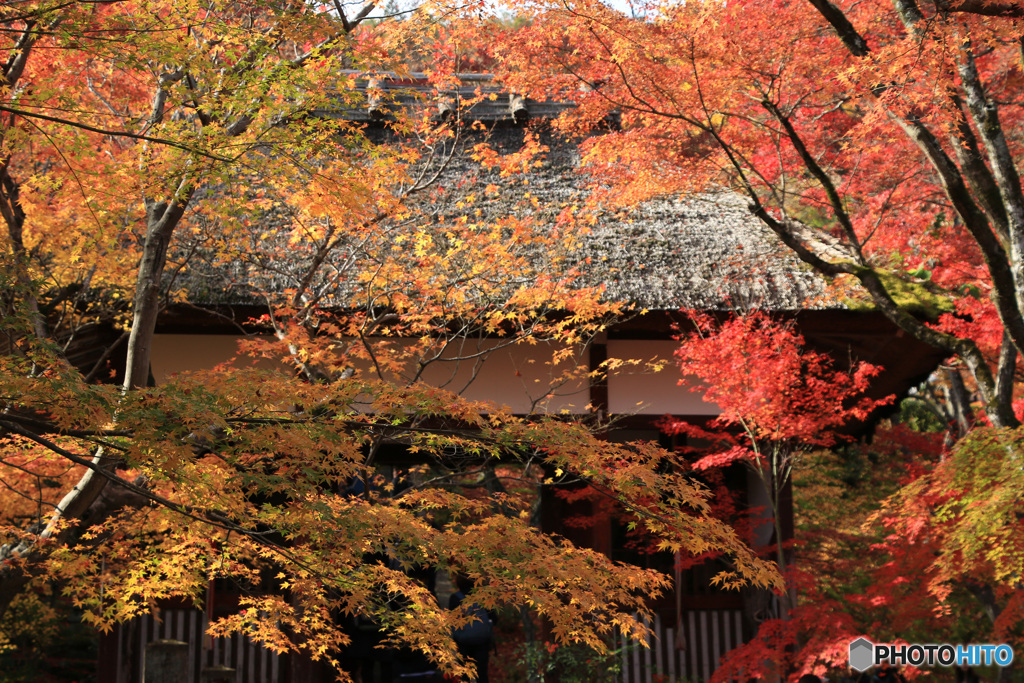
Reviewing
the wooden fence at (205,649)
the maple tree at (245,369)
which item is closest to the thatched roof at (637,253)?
the maple tree at (245,369)

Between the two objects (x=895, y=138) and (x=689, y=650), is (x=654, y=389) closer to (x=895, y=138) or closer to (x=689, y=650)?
(x=689, y=650)

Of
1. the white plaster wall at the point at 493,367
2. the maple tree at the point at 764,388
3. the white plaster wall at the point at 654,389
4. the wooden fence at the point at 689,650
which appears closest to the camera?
the maple tree at the point at 764,388

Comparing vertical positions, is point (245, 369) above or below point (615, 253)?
below

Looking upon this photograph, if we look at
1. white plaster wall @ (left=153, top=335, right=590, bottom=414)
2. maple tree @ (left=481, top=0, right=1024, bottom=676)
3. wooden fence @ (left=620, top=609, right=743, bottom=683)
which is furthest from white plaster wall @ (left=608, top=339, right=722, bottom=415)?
wooden fence @ (left=620, top=609, right=743, bottom=683)

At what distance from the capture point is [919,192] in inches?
381

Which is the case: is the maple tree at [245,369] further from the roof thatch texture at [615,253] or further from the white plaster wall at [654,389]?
the white plaster wall at [654,389]

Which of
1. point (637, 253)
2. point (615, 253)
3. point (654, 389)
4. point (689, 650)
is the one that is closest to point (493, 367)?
point (654, 389)

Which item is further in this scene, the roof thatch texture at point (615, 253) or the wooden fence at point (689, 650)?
the wooden fence at point (689, 650)

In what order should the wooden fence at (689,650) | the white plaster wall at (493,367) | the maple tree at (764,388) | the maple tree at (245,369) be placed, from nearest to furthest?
the maple tree at (245,369) < the maple tree at (764,388) < the white plaster wall at (493,367) < the wooden fence at (689,650)

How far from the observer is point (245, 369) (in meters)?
6.00

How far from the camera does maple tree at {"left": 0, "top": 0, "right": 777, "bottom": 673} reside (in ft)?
13.0

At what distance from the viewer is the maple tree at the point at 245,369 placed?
3961 mm

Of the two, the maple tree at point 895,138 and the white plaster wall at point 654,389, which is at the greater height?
the maple tree at point 895,138

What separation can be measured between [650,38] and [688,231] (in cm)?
290
